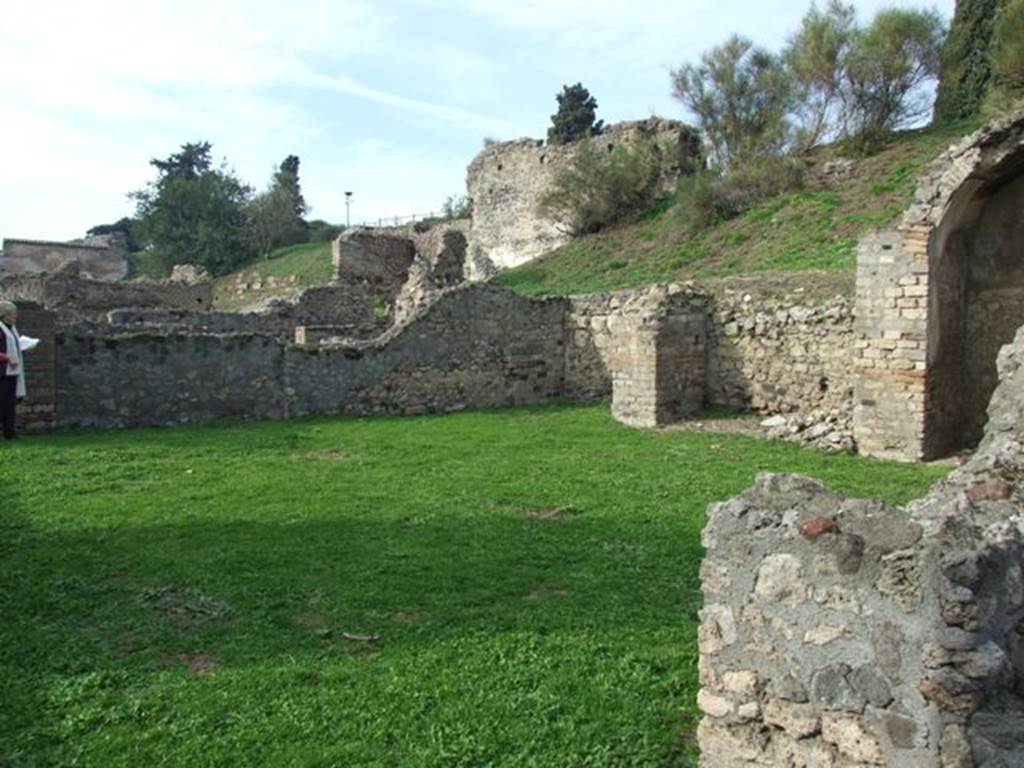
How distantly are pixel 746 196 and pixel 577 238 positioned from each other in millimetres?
6215

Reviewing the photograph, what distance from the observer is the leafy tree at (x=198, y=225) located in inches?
1794

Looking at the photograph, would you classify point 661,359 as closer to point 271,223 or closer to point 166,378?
point 166,378

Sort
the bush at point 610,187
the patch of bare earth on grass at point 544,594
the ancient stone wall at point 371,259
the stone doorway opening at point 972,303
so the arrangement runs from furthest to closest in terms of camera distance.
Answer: the ancient stone wall at point 371,259
the bush at point 610,187
the stone doorway opening at point 972,303
the patch of bare earth on grass at point 544,594

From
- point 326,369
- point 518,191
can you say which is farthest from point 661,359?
point 518,191

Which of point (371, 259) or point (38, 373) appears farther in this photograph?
point (371, 259)

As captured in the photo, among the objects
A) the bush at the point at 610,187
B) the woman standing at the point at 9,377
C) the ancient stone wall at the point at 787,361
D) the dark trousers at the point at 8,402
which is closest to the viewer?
the woman standing at the point at 9,377

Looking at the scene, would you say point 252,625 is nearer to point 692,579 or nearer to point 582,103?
point 692,579

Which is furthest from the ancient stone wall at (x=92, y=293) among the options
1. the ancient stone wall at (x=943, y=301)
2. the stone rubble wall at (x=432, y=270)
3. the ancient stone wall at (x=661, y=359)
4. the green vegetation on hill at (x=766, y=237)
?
the ancient stone wall at (x=943, y=301)

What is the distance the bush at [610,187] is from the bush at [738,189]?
3.32m

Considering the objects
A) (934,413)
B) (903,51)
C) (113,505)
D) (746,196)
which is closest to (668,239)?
(746,196)

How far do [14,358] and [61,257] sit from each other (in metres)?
42.6

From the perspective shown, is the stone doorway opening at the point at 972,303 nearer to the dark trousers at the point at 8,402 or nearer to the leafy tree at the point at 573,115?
the dark trousers at the point at 8,402

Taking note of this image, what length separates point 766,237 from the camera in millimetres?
21031

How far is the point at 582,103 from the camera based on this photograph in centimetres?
5109
